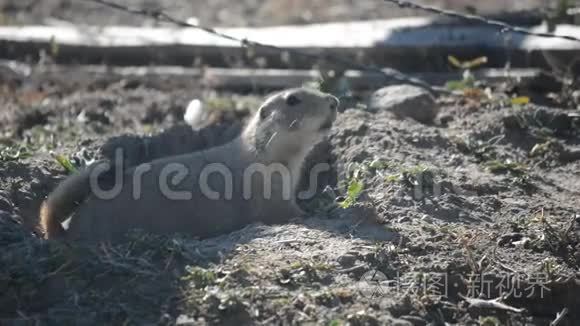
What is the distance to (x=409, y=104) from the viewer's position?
6.79 m

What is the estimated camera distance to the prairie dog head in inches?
234

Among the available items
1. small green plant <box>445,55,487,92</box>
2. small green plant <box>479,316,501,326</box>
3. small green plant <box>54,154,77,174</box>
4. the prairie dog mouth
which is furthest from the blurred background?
small green plant <box>479,316,501,326</box>

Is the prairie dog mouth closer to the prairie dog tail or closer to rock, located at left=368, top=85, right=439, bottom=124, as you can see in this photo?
rock, located at left=368, top=85, right=439, bottom=124

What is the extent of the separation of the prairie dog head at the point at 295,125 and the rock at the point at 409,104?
2.85ft

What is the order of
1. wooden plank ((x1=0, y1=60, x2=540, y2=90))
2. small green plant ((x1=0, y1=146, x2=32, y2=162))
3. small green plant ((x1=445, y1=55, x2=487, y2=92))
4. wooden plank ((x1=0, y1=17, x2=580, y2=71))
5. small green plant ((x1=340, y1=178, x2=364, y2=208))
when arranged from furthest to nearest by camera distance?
wooden plank ((x1=0, y1=17, x2=580, y2=71)) → wooden plank ((x1=0, y1=60, x2=540, y2=90)) → small green plant ((x1=445, y1=55, x2=487, y2=92)) → small green plant ((x1=0, y1=146, x2=32, y2=162)) → small green plant ((x1=340, y1=178, x2=364, y2=208))

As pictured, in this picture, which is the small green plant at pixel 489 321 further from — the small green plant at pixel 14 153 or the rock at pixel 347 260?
the small green plant at pixel 14 153

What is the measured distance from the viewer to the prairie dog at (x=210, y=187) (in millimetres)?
5547

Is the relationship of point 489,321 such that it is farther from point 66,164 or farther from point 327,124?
point 66,164

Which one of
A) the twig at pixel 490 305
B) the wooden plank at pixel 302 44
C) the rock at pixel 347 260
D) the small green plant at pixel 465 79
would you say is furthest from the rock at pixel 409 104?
the twig at pixel 490 305

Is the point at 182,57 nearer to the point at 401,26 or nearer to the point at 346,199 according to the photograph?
the point at 401,26

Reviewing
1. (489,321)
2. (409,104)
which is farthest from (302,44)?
(489,321)

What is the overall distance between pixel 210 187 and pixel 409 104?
5.78ft

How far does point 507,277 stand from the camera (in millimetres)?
4570

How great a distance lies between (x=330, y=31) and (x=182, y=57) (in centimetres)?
144
